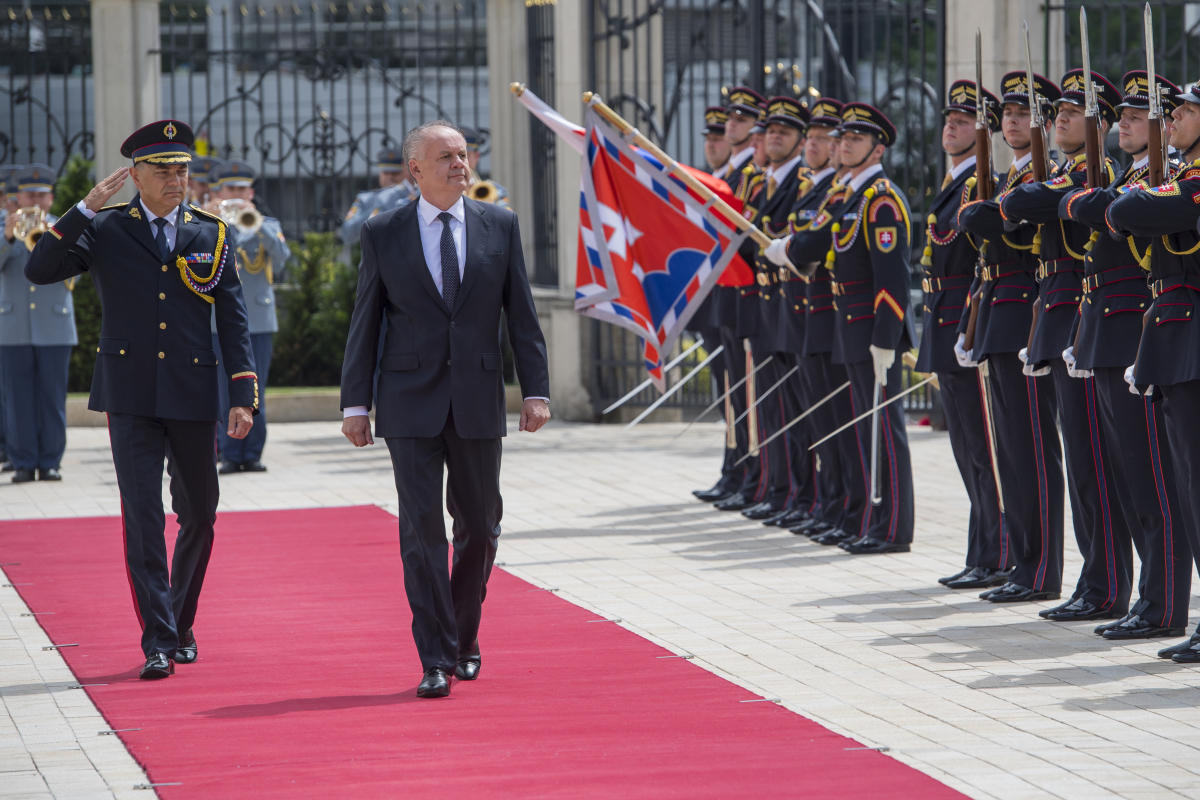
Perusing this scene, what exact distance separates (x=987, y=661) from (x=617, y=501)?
15.1 feet

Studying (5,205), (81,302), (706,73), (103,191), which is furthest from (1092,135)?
(81,302)

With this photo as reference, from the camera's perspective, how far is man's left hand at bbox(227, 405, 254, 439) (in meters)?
5.85

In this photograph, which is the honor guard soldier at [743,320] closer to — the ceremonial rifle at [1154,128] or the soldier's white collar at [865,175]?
the soldier's white collar at [865,175]

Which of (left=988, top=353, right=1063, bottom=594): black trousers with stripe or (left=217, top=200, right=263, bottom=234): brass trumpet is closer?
(left=988, top=353, right=1063, bottom=594): black trousers with stripe

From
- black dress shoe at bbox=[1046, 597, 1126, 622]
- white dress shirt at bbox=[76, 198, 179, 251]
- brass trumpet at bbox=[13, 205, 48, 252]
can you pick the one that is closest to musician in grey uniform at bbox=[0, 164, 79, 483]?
brass trumpet at bbox=[13, 205, 48, 252]

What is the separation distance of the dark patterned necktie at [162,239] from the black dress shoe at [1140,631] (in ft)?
11.7

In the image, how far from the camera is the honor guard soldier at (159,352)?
19.0 ft

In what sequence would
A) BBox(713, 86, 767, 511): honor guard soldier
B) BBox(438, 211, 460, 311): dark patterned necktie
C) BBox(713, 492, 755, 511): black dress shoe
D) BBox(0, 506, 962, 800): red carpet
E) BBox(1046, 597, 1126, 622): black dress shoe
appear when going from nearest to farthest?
BBox(0, 506, 962, 800): red carpet
BBox(438, 211, 460, 311): dark patterned necktie
BBox(1046, 597, 1126, 622): black dress shoe
BBox(713, 86, 767, 511): honor guard soldier
BBox(713, 492, 755, 511): black dress shoe

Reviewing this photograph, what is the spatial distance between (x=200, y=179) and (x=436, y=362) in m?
7.28

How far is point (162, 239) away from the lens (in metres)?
5.92

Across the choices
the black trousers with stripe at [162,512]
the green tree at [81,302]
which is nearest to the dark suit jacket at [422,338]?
the black trousers with stripe at [162,512]

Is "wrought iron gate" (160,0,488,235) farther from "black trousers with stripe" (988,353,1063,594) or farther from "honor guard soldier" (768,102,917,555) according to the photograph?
"black trousers with stripe" (988,353,1063,594)

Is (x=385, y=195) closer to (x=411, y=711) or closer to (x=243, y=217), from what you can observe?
(x=243, y=217)

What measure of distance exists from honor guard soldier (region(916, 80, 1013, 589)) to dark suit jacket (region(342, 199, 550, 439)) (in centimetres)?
259
